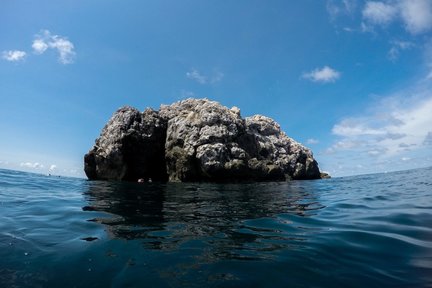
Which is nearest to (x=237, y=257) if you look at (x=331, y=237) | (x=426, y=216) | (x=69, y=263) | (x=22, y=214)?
(x=331, y=237)

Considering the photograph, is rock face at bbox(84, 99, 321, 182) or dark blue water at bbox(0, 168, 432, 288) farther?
rock face at bbox(84, 99, 321, 182)

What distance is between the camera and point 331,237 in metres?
6.38

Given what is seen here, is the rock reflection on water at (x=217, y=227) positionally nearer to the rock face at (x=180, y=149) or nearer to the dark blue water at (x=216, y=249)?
the dark blue water at (x=216, y=249)

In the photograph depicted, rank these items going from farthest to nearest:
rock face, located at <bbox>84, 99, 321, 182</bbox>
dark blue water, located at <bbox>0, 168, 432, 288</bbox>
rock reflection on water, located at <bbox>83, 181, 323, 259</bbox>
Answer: rock face, located at <bbox>84, 99, 321, 182</bbox>
rock reflection on water, located at <bbox>83, 181, 323, 259</bbox>
dark blue water, located at <bbox>0, 168, 432, 288</bbox>

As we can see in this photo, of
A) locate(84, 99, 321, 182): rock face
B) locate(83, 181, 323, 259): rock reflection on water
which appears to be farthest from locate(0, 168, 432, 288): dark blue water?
locate(84, 99, 321, 182): rock face

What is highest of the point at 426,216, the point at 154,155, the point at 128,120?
the point at 128,120

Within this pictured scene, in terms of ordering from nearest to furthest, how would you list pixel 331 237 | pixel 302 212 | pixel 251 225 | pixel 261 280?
pixel 261 280 → pixel 331 237 → pixel 251 225 → pixel 302 212

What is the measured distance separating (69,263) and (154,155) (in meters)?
28.8

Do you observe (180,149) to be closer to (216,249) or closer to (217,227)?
(217,227)

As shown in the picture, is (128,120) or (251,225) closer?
(251,225)

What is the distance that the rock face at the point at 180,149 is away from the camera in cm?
2997

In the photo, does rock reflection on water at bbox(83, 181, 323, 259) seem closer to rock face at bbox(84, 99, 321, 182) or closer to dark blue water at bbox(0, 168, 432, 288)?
dark blue water at bbox(0, 168, 432, 288)

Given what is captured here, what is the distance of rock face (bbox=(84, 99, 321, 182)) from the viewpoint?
29969mm

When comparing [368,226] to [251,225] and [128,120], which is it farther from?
[128,120]
